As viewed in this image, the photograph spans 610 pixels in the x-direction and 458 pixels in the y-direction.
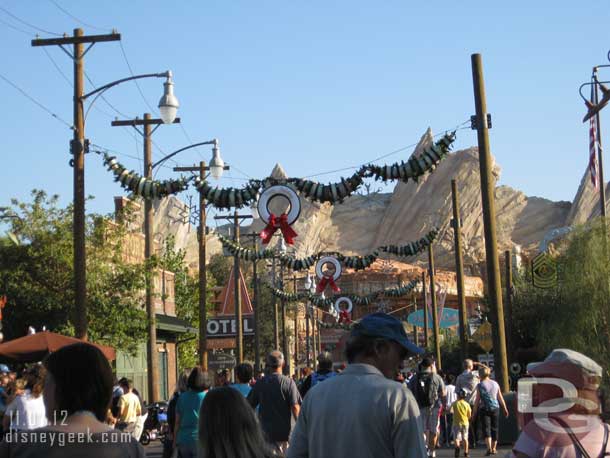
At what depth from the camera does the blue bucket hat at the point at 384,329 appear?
576 centimetres

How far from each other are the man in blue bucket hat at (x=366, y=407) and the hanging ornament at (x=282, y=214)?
614 inches

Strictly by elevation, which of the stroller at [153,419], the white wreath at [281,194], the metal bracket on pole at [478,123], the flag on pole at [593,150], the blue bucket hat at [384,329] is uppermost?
the flag on pole at [593,150]

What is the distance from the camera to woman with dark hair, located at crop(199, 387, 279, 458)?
18.8 ft

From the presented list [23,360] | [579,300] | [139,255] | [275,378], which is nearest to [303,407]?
[275,378]

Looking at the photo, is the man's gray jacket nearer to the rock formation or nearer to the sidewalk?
the sidewalk

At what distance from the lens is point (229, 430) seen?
5.75 meters

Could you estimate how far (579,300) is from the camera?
34.3 meters

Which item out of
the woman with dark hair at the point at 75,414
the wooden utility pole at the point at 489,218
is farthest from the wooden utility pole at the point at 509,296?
the woman with dark hair at the point at 75,414

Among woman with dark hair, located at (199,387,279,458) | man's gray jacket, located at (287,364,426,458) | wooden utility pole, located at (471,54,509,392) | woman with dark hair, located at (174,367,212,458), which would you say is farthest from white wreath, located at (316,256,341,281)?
man's gray jacket, located at (287,364,426,458)

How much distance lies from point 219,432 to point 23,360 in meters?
15.7

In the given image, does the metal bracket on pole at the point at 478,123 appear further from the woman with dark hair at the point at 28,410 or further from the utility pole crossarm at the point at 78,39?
the woman with dark hair at the point at 28,410

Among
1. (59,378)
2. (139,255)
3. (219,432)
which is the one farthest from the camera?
(139,255)

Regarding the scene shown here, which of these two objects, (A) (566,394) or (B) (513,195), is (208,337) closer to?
(A) (566,394)

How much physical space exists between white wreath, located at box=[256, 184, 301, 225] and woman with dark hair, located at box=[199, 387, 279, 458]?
15.8 meters
